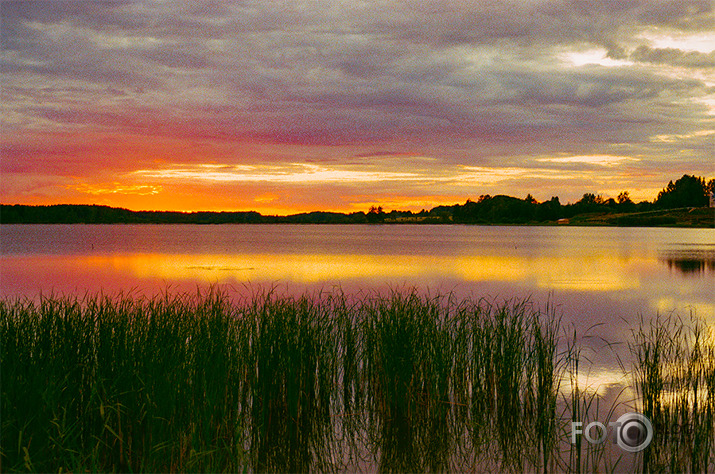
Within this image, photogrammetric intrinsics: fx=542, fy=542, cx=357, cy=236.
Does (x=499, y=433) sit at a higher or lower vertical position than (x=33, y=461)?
lower

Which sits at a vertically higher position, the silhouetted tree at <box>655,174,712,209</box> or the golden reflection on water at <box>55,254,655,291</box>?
the silhouetted tree at <box>655,174,712,209</box>

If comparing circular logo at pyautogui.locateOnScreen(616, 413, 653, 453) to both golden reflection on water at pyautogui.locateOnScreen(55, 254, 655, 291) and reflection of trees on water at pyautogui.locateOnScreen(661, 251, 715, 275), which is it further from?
reflection of trees on water at pyautogui.locateOnScreen(661, 251, 715, 275)

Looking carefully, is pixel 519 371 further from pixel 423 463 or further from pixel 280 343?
pixel 280 343

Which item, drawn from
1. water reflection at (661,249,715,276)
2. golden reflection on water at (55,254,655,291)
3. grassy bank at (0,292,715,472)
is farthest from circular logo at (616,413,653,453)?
water reflection at (661,249,715,276)

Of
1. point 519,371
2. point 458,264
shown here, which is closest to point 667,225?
point 458,264

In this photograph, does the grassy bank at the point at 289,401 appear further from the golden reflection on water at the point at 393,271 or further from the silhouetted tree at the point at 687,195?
the silhouetted tree at the point at 687,195

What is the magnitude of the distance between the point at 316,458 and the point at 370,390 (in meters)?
2.01

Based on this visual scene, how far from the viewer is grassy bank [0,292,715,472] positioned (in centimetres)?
621

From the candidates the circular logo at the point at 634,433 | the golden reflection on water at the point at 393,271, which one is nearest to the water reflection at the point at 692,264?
the golden reflection on water at the point at 393,271

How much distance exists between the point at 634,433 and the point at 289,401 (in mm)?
4972

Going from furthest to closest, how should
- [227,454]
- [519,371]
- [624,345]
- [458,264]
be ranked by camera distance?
1. [458,264]
2. [624,345]
3. [519,371]
4. [227,454]

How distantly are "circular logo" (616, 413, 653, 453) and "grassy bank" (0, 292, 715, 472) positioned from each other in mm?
159

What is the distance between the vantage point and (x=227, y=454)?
6.79 metres

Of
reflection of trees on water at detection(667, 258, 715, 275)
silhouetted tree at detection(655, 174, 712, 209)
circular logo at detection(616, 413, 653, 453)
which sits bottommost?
reflection of trees on water at detection(667, 258, 715, 275)
